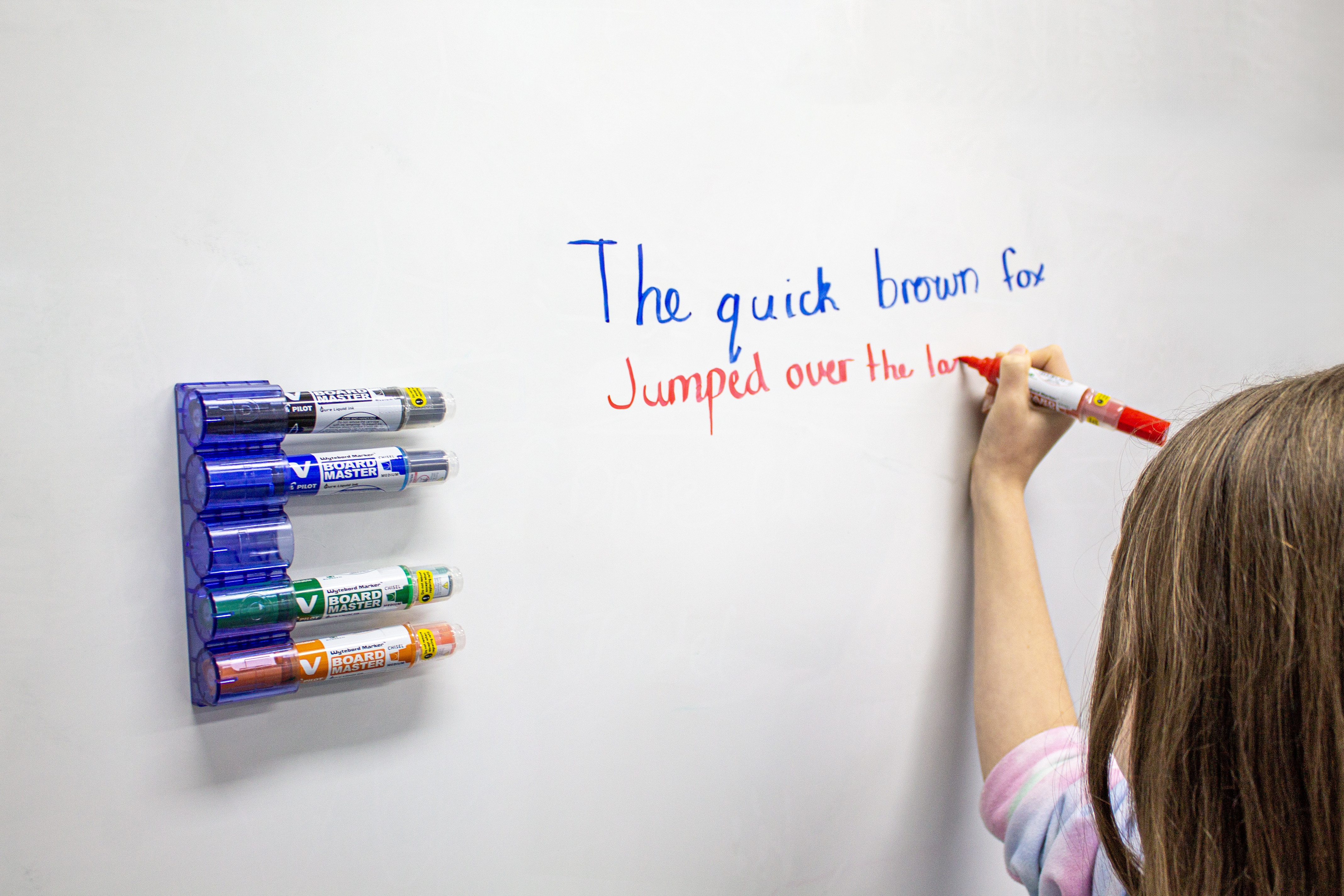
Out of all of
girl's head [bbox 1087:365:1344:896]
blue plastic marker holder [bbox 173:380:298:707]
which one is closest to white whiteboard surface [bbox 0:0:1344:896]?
blue plastic marker holder [bbox 173:380:298:707]

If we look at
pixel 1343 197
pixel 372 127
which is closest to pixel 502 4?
pixel 372 127

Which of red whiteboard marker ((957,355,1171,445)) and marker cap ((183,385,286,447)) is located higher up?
marker cap ((183,385,286,447))

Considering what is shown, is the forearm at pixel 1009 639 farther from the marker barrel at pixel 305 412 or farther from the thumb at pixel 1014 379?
the marker barrel at pixel 305 412

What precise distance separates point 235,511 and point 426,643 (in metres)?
0.12

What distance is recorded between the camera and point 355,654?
433 millimetres

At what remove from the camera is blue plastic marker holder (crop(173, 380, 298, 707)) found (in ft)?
1.29

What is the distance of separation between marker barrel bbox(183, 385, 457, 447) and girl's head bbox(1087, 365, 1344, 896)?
375 millimetres

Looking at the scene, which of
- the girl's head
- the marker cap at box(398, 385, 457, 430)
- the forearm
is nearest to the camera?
the girl's head

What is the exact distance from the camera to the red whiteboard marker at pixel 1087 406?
1.99 ft

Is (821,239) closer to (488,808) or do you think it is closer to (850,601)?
(850,601)

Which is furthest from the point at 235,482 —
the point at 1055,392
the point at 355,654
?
the point at 1055,392

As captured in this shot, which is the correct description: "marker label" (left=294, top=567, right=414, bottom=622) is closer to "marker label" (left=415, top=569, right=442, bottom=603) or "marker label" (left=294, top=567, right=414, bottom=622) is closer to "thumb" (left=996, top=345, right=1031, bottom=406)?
"marker label" (left=415, top=569, right=442, bottom=603)

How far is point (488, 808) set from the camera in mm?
503

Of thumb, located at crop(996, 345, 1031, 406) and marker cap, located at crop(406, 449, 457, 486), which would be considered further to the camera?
thumb, located at crop(996, 345, 1031, 406)
